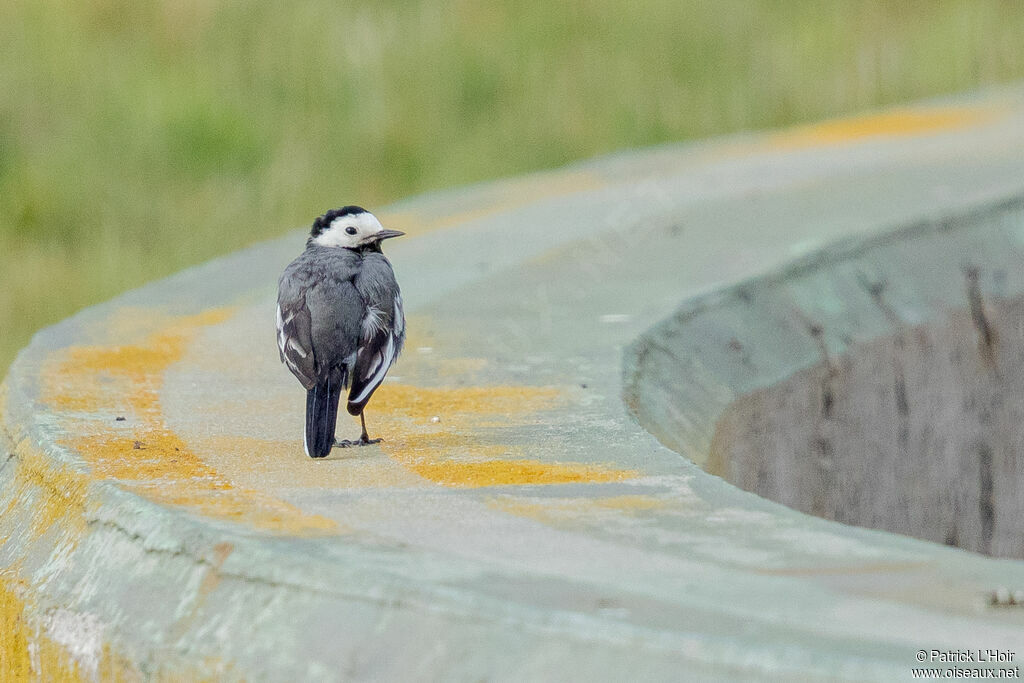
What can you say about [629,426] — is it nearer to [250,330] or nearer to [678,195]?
[250,330]

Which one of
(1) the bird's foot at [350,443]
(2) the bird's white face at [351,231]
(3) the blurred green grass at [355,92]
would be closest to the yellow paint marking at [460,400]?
(1) the bird's foot at [350,443]

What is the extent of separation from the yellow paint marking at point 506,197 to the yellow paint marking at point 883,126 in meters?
1.43

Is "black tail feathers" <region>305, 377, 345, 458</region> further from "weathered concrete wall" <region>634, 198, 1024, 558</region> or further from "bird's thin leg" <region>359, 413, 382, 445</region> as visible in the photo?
"weathered concrete wall" <region>634, 198, 1024, 558</region>

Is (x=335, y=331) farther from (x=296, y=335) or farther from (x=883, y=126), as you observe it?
(x=883, y=126)

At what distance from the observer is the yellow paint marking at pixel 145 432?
365 cm

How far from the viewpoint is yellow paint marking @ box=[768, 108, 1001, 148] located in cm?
957

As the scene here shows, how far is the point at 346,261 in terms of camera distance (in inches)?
175

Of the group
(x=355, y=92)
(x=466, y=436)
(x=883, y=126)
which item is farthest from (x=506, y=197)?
(x=355, y=92)

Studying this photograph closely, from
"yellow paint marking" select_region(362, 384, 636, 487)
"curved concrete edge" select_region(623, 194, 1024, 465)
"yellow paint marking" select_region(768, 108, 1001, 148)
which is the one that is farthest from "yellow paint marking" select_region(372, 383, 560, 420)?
"yellow paint marking" select_region(768, 108, 1001, 148)

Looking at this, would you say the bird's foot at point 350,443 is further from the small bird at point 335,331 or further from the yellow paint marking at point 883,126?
the yellow paint marking at point 883,126

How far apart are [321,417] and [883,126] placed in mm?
6525

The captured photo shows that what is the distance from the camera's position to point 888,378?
259 inches

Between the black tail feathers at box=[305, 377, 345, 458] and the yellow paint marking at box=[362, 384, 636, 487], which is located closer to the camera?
the yellow paint marking at box=[362, 384, 636, 487]
